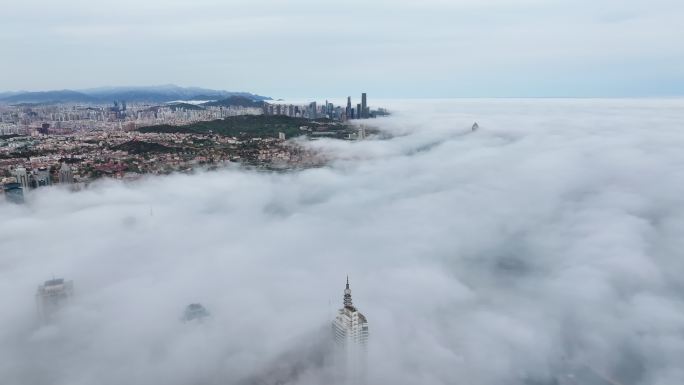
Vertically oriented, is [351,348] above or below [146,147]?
below

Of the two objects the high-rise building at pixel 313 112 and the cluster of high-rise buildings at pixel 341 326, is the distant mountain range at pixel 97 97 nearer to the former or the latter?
the high-rise building at pixel 313 112

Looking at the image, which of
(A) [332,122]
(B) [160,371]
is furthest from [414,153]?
(B) [160,371]

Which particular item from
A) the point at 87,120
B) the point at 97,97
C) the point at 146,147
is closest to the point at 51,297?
the point at 146,147

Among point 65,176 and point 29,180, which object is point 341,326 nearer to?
point 65,176

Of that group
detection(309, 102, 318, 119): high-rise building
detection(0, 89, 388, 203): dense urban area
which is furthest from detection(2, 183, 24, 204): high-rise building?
detection(309, 102, 318, 119): high-rise building

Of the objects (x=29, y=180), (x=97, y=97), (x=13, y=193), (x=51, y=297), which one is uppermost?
(x=97, y=97)

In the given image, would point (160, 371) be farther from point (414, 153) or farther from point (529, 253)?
point (414, 153)

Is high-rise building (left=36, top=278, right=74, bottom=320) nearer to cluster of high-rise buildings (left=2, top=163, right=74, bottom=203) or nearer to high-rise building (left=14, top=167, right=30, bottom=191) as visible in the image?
cluster of high-rise buildings (left=2, top=163, right=74, bottom=203)
